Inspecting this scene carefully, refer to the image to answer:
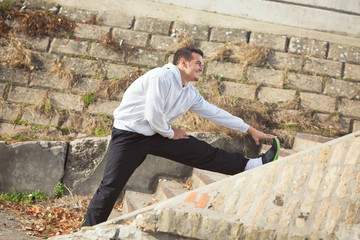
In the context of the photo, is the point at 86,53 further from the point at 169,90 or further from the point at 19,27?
the point at 169,90

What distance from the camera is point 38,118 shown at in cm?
593

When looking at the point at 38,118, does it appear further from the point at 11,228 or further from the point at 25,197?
the point at 11,228

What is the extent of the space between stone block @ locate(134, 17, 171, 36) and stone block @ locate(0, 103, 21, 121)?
2071 millimetres

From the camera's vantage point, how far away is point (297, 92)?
628 cm

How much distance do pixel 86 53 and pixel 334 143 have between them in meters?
4.01

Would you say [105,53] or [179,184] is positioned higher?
[105,53]

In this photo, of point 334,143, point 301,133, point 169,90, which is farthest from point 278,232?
point 301,133

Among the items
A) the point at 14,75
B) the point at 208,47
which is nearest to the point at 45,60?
the point at 14,75

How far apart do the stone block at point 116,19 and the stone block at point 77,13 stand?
14 cm

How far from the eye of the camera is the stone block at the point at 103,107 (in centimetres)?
602

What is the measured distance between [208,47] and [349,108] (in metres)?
2.19

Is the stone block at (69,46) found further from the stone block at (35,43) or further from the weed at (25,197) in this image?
the weed at (25,197)

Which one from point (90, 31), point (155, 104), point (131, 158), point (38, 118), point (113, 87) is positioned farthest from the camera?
point (90, 31)

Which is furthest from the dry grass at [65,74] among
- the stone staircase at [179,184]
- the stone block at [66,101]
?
the stone staircase at [179,184]
